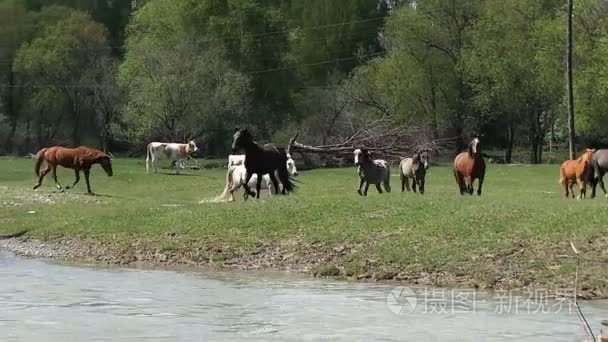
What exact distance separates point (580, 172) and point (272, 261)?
12725mm

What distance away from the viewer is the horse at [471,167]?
2497 cm

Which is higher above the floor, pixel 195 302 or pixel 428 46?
pixel 428 46

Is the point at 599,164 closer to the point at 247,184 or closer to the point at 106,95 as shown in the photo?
the point at 247,184

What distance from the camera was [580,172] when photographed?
27.9 metres

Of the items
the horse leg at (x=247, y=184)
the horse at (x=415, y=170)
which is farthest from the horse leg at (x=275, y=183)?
the horse at (x=415, y=170)

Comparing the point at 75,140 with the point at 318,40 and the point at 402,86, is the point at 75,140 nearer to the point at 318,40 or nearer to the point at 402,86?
the point at 318,40

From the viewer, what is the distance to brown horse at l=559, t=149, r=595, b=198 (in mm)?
27562

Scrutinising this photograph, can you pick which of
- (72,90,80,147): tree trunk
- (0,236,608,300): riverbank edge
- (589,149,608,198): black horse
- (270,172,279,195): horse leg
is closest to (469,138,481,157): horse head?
(589,149,608,198): black horse

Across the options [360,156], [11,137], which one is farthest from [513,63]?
[11,137]

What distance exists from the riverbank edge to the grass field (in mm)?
36

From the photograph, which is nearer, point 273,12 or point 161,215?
point 161,215

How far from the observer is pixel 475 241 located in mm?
17516

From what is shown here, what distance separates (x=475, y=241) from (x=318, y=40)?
59.7 metres

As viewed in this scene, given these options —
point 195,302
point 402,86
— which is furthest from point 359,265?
point 402,86
